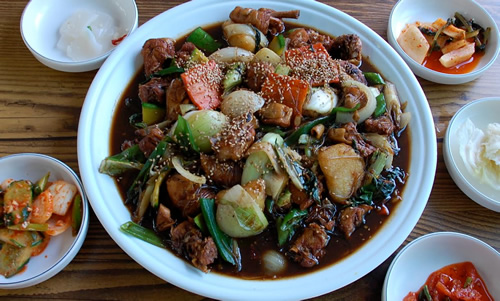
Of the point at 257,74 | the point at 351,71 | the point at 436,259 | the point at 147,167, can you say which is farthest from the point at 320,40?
the point at 436,259

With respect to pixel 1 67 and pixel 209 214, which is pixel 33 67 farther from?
pixel 209 214

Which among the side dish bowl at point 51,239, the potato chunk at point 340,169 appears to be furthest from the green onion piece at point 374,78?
the side dish bowl at point 51,239

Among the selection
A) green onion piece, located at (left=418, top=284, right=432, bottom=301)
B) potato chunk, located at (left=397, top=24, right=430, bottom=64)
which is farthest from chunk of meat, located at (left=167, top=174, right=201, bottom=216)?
potato chunk, located at (left=397, top=24, right=430, bottom=64)

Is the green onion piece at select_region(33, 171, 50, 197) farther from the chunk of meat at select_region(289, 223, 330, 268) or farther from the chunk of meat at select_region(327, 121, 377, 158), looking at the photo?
the chunk of meat at select_region(327, 121, 377, 158)

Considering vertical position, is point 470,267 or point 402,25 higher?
point 402,25

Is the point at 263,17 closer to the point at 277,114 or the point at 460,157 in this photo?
the point at 277,114

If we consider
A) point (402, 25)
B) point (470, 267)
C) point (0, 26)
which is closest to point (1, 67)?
point (0, 26)

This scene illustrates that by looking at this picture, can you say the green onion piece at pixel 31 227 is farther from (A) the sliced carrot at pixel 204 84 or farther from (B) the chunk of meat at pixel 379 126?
(B) the chunk of meat at pixel 379 126
